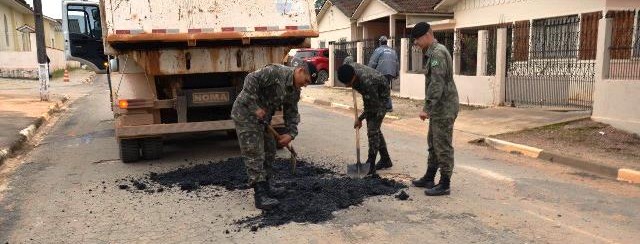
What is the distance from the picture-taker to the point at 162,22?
639 cm

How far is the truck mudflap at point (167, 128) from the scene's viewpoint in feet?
22.1

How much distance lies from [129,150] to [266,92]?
318 cm

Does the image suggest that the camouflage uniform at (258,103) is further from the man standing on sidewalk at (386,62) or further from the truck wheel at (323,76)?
the truck wheel at (323,76)

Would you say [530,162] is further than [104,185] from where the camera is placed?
Yes

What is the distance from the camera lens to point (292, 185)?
5.59 meters

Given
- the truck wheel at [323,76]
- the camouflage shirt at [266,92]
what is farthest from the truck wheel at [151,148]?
the truck wheel at [323,76]

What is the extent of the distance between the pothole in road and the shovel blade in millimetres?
121

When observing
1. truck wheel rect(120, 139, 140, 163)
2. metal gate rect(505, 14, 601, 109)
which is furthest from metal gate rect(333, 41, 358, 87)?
truck wheel rect(120, 139, 140, 163)

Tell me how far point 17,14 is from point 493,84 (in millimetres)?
36629

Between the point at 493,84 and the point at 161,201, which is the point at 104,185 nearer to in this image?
the point at 161,201

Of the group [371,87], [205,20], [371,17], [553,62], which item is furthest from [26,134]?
[371,17]

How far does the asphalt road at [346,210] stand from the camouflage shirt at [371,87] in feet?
2.91

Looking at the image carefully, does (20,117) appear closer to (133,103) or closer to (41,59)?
(41,59)

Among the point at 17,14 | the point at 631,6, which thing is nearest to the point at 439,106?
the point at 631,6
